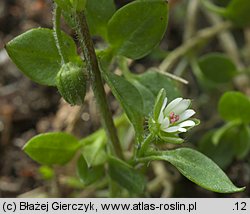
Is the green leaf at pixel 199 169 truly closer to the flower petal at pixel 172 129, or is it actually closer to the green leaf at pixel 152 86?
the flower petal at pixel 172 129

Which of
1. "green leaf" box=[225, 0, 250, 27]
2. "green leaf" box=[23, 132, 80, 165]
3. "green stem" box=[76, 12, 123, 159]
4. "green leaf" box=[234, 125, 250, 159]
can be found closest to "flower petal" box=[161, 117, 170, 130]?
"green stem" box=[76, 12, 123, 159]

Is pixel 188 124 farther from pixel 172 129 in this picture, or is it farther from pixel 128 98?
pixel 128 98

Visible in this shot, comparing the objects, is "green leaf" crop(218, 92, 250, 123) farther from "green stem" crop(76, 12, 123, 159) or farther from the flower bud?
the flower bud

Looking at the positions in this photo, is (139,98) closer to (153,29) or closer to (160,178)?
(153,29)

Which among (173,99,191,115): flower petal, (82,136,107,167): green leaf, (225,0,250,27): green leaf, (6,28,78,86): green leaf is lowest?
(82,136,107,167): green leaf

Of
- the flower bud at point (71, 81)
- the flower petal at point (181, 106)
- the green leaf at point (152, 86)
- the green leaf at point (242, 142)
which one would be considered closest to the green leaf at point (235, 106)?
the green leaf at point (242, 142)
